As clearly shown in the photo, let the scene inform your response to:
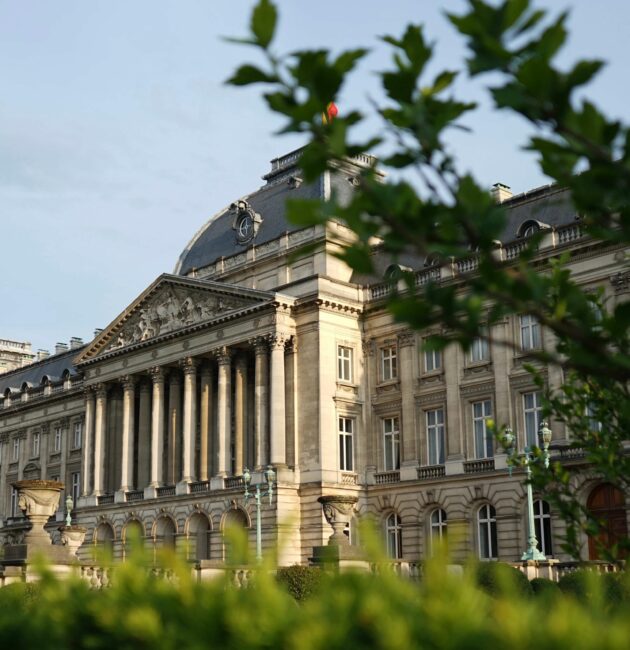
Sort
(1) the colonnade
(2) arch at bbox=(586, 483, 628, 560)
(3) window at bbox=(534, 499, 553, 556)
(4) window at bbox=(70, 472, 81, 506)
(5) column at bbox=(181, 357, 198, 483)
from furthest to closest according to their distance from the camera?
(4) window at bbox=(70, 472, 81, 506) < (5) column at bbox=(181, 357, 198, 483) < (1) the colonnade < (3) window at bbox=(534, 499, 553, 556) < (2) arch at bbox=(586, 483, 628, 560)

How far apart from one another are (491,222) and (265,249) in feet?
176

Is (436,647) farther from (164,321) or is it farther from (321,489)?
(164,321)

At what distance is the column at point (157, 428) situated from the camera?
192ft

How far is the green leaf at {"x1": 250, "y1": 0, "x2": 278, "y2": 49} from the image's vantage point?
5273mm

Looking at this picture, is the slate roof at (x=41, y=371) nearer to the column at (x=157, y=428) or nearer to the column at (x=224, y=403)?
the column at (x=157, y=428)

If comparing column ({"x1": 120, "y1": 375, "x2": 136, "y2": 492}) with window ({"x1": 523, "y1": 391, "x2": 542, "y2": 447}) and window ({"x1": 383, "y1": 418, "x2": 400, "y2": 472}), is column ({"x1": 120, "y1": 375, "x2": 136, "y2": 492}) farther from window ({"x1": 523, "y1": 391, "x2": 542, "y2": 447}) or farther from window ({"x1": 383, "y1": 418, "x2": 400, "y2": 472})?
window ({"x1": 523, "y1": 391, "x2": 542, "y2": 447})

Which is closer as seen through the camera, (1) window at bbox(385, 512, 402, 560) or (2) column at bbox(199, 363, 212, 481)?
(1) window at bbox(385, 512, 402, 560)

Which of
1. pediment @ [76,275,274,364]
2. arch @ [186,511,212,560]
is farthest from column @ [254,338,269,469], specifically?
arch @ [186,511,212,560]

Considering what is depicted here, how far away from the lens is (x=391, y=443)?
5353 centimetres

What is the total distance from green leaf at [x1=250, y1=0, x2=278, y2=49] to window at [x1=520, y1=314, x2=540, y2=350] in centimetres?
4333

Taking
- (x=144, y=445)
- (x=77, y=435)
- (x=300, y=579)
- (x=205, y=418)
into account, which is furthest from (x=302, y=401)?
(x=77, y=435)

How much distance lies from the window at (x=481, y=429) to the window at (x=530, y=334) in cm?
339

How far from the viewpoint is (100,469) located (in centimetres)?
6325

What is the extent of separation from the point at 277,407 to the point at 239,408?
3421 millimetres
